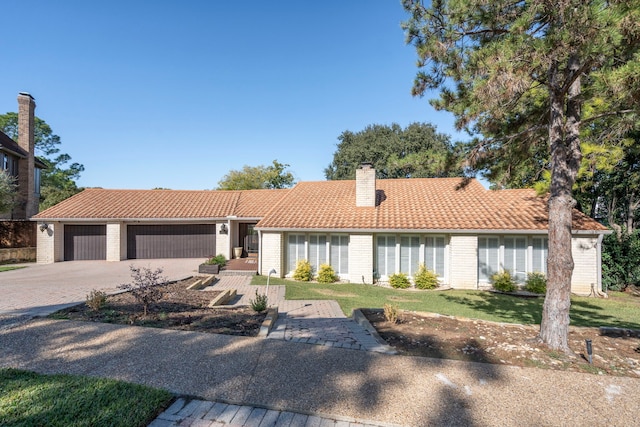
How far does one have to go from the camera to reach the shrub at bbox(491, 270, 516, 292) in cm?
1305

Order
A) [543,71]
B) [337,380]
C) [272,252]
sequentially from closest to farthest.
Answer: [337,380] < [543,71] < [272,252]

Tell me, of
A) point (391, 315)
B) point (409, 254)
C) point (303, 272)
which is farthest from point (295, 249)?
point (391, 315)

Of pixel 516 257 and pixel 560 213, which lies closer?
pixel 560 213

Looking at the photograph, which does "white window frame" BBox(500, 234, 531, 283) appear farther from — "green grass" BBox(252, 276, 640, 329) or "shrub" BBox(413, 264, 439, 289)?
"shrub" BBox(413, 264, 439, 289)

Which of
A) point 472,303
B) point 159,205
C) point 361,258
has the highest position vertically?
point 159,205

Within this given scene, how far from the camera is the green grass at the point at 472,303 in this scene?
354 inches

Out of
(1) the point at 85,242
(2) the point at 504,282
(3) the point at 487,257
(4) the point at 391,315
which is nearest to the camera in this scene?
(4) the point at 391,315

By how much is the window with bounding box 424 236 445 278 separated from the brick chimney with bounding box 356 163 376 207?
11.8 ft

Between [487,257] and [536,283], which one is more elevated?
[487,257]

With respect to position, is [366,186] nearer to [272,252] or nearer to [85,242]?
[272,252]

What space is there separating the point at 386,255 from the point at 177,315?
9.74 meters

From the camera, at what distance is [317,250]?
15008mm

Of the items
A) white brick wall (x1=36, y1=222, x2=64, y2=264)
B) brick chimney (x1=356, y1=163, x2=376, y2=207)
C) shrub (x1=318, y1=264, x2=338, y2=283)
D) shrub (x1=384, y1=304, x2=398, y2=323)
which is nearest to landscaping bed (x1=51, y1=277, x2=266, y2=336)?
shrub (x1=384, y1=304, x2=398, y2=323)

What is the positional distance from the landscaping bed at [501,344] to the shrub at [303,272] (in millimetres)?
7151
